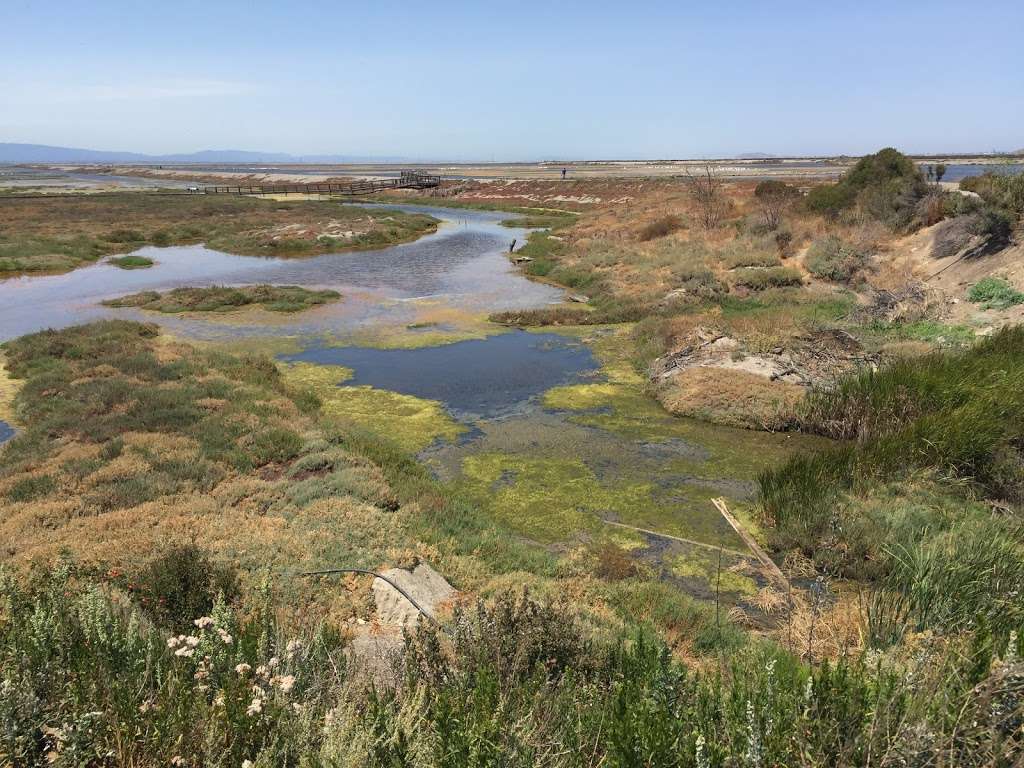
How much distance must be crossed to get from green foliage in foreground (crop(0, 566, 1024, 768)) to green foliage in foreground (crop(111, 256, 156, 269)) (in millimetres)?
36806

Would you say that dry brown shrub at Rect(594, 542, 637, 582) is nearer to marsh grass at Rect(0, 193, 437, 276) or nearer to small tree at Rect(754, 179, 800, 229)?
small tree at Rect(754, 179, 800, 229)

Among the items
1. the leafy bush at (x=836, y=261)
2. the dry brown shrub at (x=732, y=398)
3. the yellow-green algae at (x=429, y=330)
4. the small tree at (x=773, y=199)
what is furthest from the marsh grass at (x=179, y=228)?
the dry brown shrub at (x=732, y=398)

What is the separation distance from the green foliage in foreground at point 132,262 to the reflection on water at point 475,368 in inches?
902

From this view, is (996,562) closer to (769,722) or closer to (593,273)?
(769,722)

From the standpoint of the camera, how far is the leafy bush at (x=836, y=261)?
21.4m

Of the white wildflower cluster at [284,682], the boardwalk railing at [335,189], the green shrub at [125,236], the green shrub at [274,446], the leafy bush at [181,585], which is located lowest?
the green shrub at [274,446]

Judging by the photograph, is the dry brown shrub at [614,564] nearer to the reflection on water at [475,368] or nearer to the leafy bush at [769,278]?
the reflection on water at [475,368]

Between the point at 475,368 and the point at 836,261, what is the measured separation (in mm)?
14311

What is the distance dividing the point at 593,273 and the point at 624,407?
16.1m

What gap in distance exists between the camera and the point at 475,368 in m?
16.9

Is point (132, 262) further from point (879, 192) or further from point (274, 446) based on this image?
point (879, 192)

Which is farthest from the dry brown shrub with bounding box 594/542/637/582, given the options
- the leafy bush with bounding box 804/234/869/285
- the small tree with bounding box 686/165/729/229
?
the small tree with bounding box 686/165/729/229

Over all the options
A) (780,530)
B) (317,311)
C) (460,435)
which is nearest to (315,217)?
(317,311)

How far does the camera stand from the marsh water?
9789 mm
